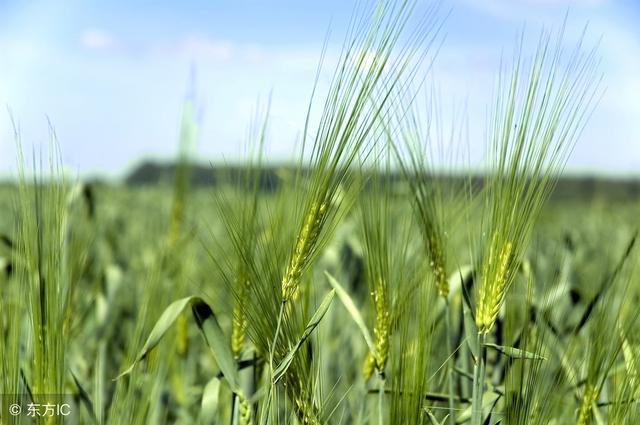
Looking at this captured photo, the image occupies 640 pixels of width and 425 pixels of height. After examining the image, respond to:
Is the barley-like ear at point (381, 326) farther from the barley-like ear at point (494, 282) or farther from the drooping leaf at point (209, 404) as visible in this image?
the drooping leaf at point (209, 404)

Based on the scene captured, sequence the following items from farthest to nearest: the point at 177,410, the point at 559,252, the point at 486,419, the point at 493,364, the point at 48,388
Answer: the point at 177,410, the point at 493,364, the point at 559,252, the point at 486,419, the point at 48,388

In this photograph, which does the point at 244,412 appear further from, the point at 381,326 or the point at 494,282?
the point at 494,282

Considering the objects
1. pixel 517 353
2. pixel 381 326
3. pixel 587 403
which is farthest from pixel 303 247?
pixel 587 403

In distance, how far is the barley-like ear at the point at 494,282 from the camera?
48.7 inches

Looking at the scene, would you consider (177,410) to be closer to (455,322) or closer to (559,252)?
(455,322)

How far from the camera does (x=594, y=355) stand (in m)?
1.40

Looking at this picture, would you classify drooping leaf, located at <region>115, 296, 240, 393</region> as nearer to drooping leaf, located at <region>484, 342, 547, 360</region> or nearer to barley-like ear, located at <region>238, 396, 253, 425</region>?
barley-like ear, located at <region>238, 396, 253, 425</region>

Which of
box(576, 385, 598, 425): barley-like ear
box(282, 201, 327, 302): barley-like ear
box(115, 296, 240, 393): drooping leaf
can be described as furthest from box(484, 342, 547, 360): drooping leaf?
box(115, 296, 240, 393): drooping leaf

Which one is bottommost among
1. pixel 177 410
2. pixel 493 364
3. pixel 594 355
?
pixel 177 410

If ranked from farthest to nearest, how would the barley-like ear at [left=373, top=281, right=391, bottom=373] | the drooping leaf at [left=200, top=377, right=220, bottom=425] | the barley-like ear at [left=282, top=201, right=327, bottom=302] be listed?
the drooping leaf at [left=200, top=377, right=220, bottom=425] → the barley-like ear at [left=373, top=281, right=391, bottom=373] → the barley-like ear at [left=282, top=201, right=327, bottom=302]

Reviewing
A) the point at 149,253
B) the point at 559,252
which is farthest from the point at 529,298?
the point at 149,253

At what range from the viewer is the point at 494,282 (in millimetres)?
1240

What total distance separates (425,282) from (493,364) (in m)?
0.55

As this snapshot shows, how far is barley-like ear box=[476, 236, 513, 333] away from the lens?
1236 millimetres
